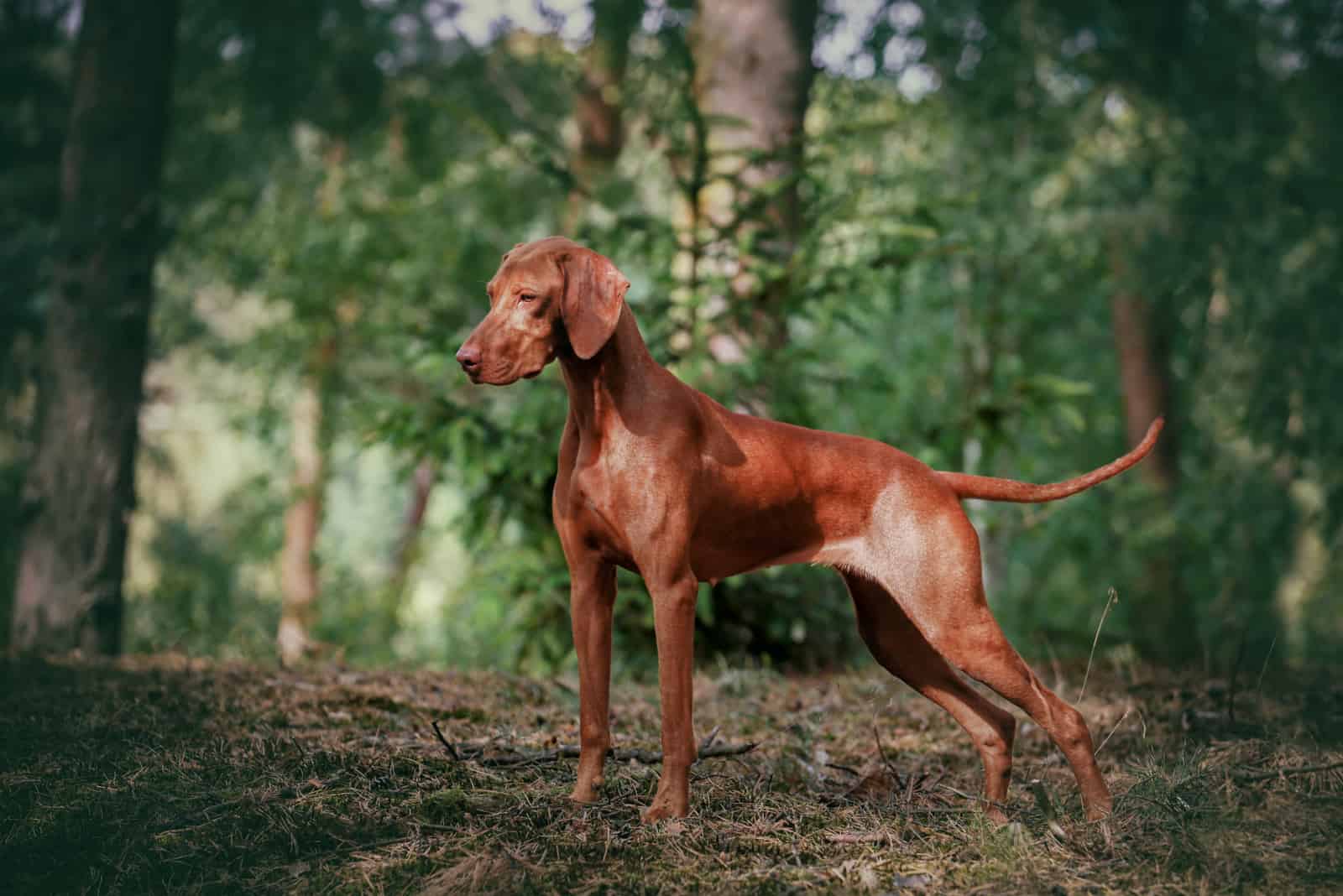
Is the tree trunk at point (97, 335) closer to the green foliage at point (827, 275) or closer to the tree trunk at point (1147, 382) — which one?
the green foliage at point (827, 275)

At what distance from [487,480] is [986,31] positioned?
8.88m

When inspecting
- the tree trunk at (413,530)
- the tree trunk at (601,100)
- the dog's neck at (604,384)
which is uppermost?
the tree trunk at (601,100)

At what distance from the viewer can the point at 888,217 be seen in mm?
7316

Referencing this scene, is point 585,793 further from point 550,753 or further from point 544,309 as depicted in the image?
point 544,309

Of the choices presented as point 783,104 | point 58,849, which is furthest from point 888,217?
point 58,849

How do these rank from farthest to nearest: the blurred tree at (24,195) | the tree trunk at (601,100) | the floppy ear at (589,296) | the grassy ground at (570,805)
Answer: the blurred tree at (24,195) < the tree trunk at (601,100) < the floppy ear at (589,296) < the grassy ground at (570,805)

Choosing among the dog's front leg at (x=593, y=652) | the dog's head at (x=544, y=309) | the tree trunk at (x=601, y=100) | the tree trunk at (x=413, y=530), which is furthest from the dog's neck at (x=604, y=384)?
the tree trunk at (x=413, y=530)

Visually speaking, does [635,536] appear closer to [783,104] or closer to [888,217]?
[888,217]

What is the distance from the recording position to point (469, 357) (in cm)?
331

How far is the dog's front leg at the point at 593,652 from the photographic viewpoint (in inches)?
146

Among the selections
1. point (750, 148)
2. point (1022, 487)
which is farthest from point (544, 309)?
point (750, 148)

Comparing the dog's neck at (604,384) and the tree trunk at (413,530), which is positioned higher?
the dog's neck at (604,384)

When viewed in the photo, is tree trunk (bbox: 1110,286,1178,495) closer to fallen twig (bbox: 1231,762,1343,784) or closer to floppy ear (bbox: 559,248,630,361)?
fallen twig (bbox: 1231,762,1343,784)

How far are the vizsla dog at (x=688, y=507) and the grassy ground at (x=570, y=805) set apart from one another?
0.31m
